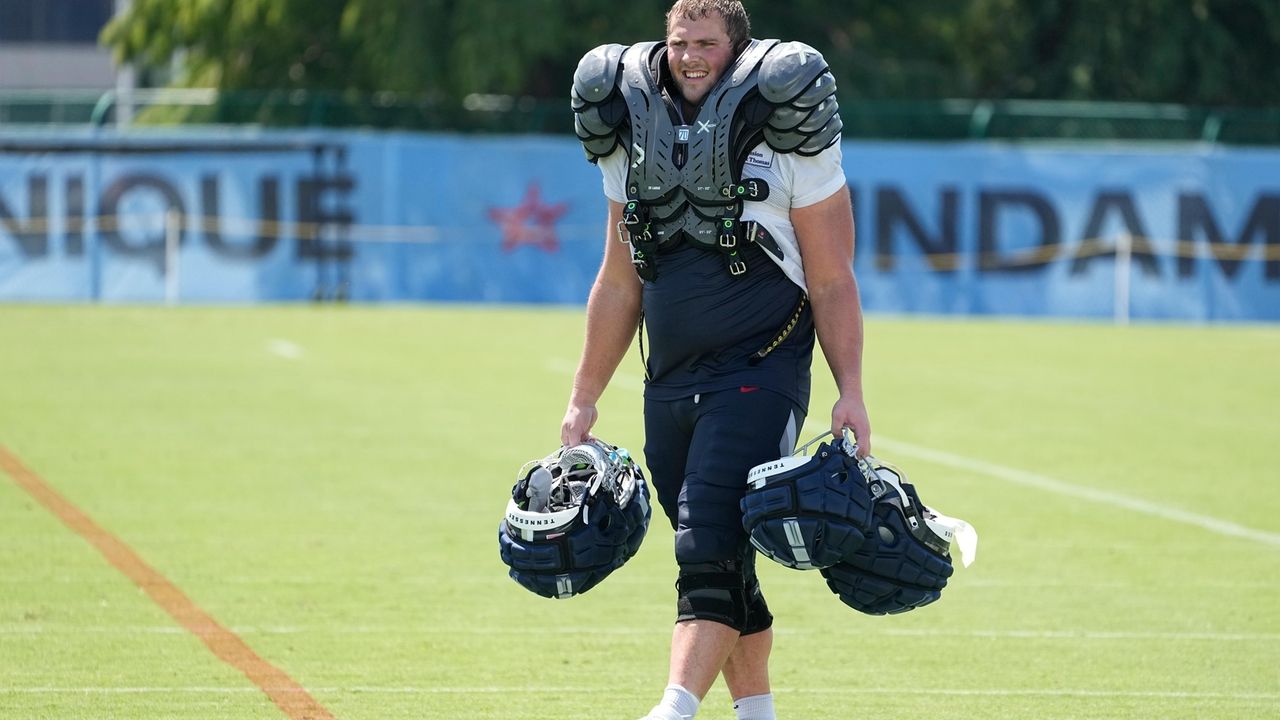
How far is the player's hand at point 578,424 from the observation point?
5.87 metres

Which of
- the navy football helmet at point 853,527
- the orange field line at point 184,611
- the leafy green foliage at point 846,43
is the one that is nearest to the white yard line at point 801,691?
the orange field line at point 184,611

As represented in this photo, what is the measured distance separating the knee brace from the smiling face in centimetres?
130

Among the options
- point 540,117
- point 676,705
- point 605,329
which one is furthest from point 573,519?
point 540,117

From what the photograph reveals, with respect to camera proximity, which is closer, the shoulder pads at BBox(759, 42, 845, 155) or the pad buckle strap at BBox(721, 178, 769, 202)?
the shoulder pads at BBox(759, 42, 845, 155)

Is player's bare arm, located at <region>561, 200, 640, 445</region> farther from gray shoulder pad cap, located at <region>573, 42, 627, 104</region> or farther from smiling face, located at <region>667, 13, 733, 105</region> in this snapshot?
smiling face, located at <region>667, 13, 733, 105</region>

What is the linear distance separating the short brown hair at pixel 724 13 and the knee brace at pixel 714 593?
146cm

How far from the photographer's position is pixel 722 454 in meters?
5.48

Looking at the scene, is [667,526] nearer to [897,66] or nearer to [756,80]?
[756,80]

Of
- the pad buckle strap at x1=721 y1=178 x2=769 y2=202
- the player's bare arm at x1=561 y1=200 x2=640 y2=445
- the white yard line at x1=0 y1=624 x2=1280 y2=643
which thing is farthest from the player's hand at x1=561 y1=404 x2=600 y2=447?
the white yard line at x1=0 y1=624 x2=1280 y2=643

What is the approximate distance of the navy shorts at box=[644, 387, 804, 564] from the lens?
17.9ft

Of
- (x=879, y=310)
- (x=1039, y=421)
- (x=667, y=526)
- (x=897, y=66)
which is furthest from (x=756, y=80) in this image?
(x=897, y=66)

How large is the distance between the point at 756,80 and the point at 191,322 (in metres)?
21.0

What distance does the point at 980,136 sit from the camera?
30203 millimetres

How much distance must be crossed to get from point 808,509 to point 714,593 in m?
0.42
